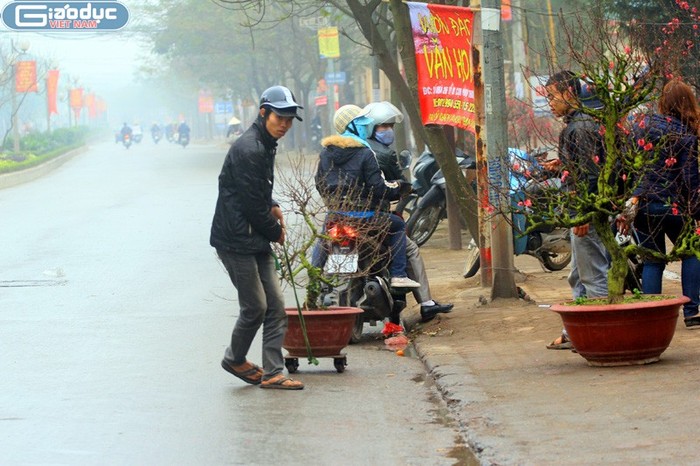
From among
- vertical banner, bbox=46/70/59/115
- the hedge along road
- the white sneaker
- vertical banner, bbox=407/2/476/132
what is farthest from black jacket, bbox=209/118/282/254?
vertical banner, bbox=46/70/59/115

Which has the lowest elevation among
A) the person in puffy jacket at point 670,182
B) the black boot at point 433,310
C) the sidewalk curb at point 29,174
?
the sidewalk curb at point 29,174

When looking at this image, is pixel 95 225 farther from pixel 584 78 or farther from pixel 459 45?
pixel 584 78

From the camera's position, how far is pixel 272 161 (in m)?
8.08

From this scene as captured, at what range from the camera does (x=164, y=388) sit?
8.06 metres

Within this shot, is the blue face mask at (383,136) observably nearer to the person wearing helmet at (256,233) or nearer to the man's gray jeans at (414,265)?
the man's gray jeans at (414,265)

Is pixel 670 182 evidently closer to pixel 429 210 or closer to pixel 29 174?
pixel 429 210

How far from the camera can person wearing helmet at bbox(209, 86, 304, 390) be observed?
784 cm

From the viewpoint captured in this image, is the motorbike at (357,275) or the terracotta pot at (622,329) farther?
the motorbike at (357,275)

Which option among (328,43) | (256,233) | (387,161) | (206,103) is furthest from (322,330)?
(206,103)

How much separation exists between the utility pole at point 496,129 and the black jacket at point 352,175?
5.87 feet

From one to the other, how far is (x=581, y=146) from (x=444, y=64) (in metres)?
4.00

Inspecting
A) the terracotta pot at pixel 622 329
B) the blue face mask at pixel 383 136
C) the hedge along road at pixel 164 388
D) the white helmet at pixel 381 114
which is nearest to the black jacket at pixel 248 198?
the hedge along road at pixel 164 388

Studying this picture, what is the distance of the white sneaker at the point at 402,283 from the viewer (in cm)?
1003

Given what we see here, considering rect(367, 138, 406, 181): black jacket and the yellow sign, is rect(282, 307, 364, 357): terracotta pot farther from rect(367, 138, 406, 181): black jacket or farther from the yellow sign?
the yellow sign
